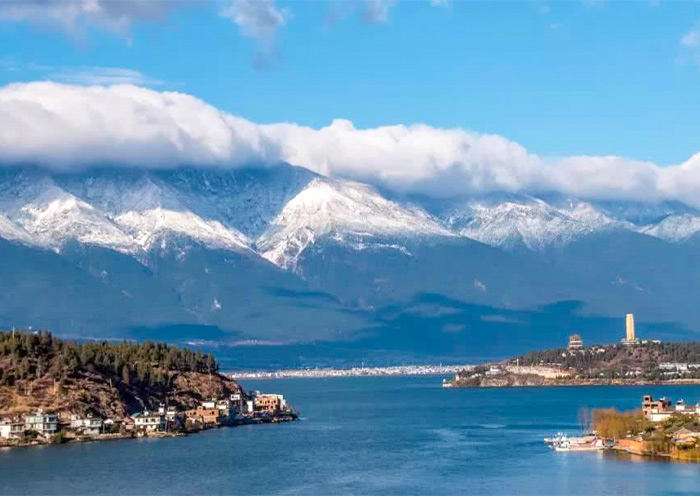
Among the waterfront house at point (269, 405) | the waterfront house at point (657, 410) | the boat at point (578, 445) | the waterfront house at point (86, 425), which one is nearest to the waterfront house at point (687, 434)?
the boat at point (578, 445)

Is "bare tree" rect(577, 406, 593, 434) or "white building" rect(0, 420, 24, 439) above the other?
"bare tree" rect(577, 406, 593, 434)

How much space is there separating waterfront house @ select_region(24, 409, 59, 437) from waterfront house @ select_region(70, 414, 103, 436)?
1.83 meters

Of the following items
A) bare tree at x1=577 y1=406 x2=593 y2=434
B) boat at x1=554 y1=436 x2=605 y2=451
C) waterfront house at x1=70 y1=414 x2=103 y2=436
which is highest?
bare tree at x1=577 y1=406 x2=593 y2=434

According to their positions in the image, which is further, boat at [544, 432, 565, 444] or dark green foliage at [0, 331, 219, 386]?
dark green foliage at [0, 331, 219, 386]

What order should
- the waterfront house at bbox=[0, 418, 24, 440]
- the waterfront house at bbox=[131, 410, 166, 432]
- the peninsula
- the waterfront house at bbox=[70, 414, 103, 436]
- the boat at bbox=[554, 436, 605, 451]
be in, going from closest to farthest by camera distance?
the boat at bbox=[554, 436, 605, 451] → the waterfront house at bbox=[0, 418, 24, 440] → the peninsula → the waterfront house at bbox=[70, 414, 103, 436] → the waterfront house at bbox=[131, 410, 166, 432]

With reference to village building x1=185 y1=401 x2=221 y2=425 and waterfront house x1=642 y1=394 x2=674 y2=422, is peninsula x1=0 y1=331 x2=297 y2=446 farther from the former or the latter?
waterfront house x1=642 y1=394 x2=674 y2=422

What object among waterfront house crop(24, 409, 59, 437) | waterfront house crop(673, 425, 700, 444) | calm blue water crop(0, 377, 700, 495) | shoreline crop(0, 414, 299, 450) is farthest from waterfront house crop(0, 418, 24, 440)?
waterfront house crop(673, 425, 700, 444)

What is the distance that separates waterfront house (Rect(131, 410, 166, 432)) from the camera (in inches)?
5433

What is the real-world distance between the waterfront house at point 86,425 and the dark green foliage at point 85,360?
5.69m

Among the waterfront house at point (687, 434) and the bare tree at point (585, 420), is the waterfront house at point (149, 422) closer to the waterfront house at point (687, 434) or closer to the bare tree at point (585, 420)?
the bare tree at point (585, 420)

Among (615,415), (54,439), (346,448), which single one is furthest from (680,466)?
(54,439)

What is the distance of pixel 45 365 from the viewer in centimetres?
13962

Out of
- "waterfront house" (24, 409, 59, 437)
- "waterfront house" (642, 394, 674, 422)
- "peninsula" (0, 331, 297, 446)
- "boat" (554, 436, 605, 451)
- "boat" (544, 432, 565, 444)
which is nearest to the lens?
"boat" (554, 436, 605, 451)

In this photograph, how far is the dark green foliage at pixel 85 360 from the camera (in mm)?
137625
